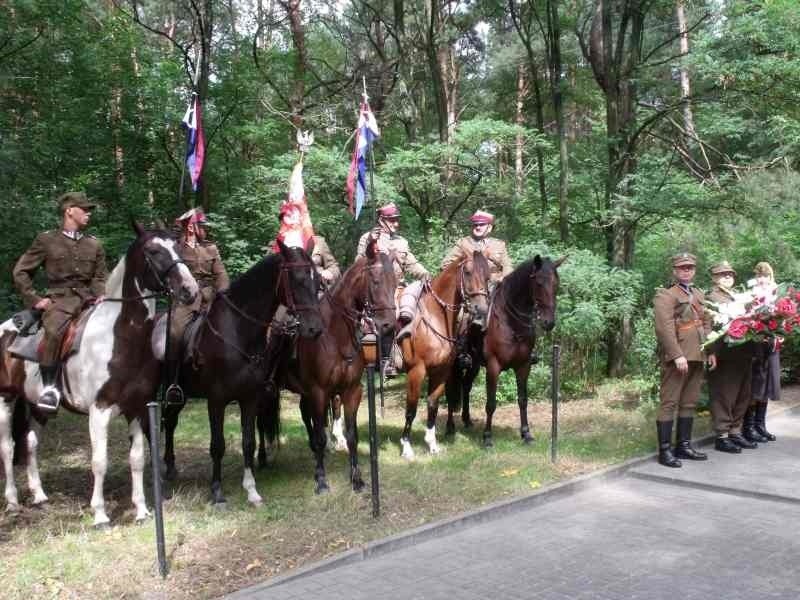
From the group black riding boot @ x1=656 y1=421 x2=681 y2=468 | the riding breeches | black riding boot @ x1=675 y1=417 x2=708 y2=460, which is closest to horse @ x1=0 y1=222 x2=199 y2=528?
the riding breeches

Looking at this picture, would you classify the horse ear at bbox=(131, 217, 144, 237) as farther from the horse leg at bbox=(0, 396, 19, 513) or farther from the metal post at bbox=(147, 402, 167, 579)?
the horse leg at bbox=(0, 396, 19, 513)

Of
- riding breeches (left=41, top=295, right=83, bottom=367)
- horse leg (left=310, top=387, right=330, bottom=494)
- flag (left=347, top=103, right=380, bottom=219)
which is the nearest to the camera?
riding breeches (left=41, top=295, right=83, bottom=367)

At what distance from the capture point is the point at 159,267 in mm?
5492

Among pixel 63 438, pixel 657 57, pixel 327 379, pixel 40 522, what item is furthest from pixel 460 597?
pixel 657 57

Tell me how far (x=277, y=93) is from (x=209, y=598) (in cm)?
1578

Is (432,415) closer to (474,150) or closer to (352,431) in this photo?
(352,431)

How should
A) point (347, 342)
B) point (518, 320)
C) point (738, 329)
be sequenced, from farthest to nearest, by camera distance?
point (518, 320)
point (738, 329)
point (347, 342)

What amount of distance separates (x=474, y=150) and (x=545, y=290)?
6.35 metres

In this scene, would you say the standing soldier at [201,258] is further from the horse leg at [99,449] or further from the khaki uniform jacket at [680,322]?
the khaki uniform jacket at [680,322]

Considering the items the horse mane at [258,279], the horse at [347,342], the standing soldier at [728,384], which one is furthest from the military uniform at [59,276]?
the standing soldier at [728,384]

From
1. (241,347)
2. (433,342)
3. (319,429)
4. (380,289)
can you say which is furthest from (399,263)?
(241,347)

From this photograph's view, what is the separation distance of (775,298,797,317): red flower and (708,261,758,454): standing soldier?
687 mm

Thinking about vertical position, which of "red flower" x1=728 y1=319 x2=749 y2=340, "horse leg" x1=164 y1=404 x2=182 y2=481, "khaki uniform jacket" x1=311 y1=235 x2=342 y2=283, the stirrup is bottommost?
"horse leg" x1=164 y1=404 x2=182 y2=481

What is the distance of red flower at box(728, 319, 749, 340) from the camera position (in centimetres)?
743
